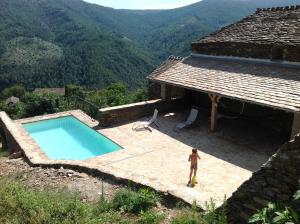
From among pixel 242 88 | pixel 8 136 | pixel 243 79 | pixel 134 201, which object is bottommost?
pixel 8 136

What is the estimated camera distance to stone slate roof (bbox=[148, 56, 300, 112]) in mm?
10195

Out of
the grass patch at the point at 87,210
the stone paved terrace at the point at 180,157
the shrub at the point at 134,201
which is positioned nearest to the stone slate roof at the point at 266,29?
the stone paved terrace at the point at 180,157

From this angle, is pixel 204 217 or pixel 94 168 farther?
pixel 94 168

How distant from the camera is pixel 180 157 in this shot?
1026 cm

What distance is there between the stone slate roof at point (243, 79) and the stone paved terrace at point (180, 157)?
1634 millimetres

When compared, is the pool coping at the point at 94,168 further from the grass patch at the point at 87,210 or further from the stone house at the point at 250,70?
the stone house at the point at 250,70

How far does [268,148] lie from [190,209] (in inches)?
237

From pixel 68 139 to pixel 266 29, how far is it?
950cm

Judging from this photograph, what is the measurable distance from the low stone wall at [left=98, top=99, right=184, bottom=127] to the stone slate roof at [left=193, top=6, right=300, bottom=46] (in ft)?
11.4

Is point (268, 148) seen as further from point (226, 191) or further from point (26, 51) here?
point (26, 51)

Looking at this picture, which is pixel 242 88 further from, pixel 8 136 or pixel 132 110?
pixel 8 136

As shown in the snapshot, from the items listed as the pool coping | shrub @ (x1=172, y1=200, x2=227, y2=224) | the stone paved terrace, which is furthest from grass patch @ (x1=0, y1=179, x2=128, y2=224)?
the stone paved terrace

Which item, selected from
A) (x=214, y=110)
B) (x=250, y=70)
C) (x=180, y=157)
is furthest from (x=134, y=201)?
(x=250, y=70)

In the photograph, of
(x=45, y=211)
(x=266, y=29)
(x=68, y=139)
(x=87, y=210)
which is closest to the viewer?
(x=45, y=211)
